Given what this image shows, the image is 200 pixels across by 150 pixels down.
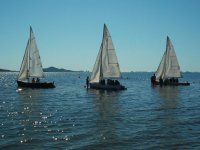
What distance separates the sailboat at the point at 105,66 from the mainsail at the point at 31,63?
12.2 m

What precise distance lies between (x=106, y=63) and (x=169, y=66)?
82.4 feet

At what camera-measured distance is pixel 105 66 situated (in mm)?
69125

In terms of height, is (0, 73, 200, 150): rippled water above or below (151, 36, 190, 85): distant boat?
below

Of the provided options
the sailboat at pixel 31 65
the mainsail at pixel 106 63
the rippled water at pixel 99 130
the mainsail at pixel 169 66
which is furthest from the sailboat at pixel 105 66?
the rippled water at pixel 99 130

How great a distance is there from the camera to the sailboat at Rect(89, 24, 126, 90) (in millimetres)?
68688

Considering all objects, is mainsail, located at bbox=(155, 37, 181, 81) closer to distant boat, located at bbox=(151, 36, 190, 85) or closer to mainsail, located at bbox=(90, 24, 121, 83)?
distant boat, located at bbox=(151, 36, 190, 85)

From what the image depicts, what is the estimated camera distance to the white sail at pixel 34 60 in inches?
2977

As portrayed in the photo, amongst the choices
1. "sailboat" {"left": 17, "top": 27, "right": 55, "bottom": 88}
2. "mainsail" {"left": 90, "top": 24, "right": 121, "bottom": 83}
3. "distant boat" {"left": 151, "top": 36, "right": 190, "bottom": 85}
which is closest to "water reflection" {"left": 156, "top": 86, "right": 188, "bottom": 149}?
"mainsail" {"left": 90, "top": 24, "right": 121, "bottom": 83}

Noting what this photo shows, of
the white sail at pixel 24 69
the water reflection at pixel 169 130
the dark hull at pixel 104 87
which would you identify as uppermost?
the white sail at pixel 24 69

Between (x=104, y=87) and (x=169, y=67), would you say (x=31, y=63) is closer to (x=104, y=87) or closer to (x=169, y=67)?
(x=104, y=87)

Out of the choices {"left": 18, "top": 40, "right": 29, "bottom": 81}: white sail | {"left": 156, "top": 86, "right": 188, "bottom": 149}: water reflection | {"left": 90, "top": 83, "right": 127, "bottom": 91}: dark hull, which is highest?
{"left": 18, "top": 40, "right": 29, "bottom": 81}: white sail

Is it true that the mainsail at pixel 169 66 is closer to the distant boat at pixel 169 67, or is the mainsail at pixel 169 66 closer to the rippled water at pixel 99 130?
the distant boat at pixel 169 67

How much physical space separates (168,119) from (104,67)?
38.3m

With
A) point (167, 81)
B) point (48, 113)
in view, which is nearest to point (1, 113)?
point (48, 113)
